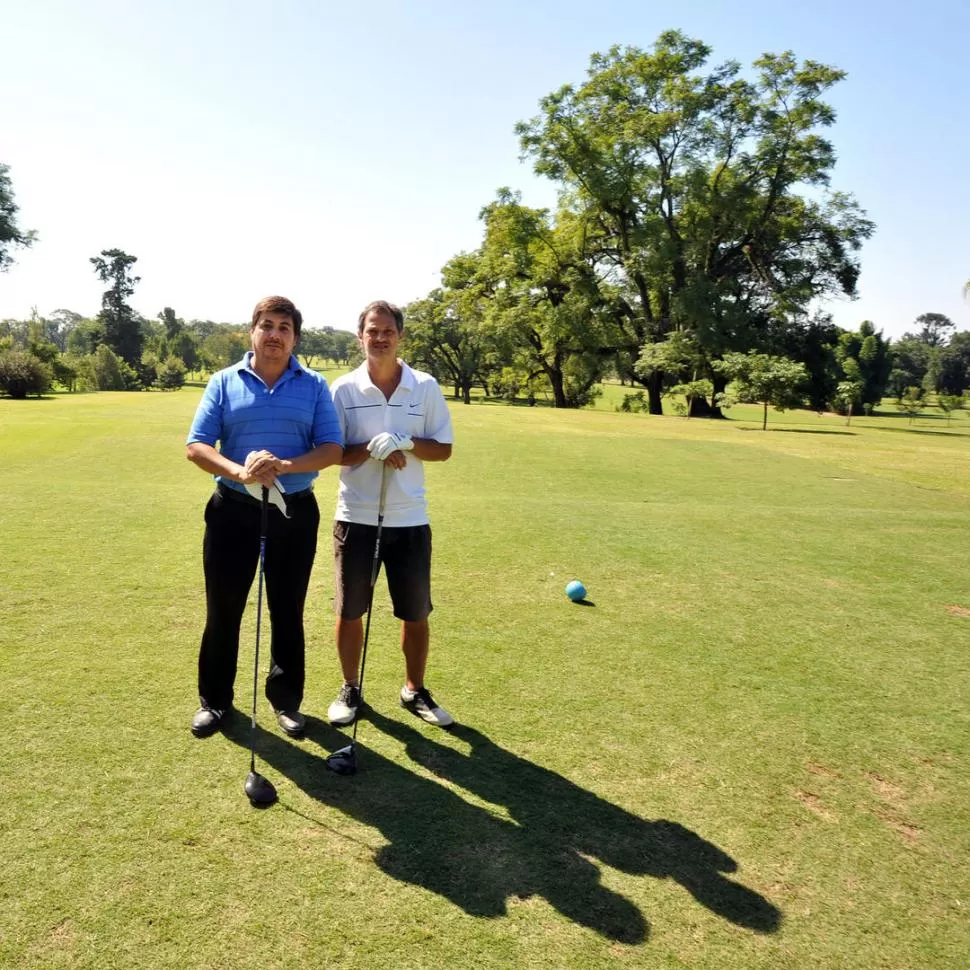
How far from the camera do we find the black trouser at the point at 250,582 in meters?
3.80

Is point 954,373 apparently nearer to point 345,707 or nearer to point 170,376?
point 170,376

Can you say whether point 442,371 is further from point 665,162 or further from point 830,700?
point 830,700

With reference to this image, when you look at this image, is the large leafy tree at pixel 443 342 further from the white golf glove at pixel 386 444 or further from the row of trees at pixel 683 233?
the white golf glove at pixel 386 444

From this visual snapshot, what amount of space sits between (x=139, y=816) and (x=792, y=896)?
2.71 metres

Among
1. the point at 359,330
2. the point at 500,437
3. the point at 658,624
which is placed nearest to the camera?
the point at 359,330

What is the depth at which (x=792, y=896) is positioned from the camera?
2873 mm

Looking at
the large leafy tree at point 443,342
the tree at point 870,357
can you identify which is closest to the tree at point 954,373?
the tree at point 870,357

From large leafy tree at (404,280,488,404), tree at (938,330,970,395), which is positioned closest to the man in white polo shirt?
large leafy tree at (404,280,488,404)

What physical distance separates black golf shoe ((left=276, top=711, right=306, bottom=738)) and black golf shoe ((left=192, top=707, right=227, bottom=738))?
0.32 metres

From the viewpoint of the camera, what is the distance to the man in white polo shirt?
12.9 ft

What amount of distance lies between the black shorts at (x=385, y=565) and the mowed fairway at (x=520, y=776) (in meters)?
0.70

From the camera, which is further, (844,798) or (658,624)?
(658,624)

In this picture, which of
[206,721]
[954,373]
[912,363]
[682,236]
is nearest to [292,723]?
[206,721]

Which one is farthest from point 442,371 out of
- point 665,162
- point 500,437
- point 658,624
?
point 658,624
